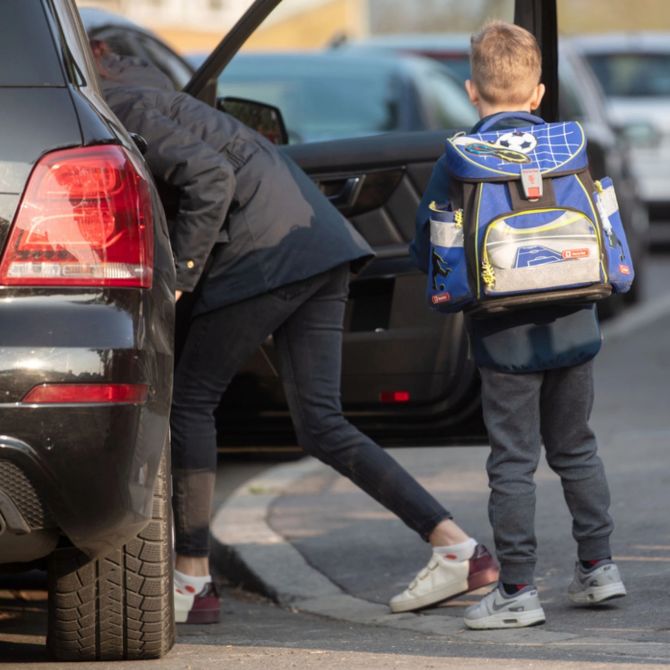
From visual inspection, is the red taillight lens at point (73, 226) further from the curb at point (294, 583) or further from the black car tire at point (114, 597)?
the curb at point (294, 583)

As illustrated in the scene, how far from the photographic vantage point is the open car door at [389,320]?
16.3 feet

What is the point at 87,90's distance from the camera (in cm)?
366

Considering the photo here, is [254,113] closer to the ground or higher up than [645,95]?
higher up

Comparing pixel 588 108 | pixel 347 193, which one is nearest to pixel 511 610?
pixel 347 193

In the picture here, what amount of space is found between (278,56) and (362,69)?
604mm

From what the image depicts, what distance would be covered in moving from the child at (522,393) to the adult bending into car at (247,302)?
36 cm

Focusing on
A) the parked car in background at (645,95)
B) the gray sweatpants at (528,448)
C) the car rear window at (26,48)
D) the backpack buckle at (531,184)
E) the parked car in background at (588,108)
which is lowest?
the parked car in background at (645,95)

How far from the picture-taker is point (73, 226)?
3498mm

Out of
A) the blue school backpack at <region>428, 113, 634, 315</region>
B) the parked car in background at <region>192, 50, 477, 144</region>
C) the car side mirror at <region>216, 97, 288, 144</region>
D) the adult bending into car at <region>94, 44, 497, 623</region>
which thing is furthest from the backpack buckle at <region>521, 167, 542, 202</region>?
the parked car in background at <region>192, 50, 477, 144</region>

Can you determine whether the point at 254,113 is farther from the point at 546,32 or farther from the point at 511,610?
the point at 511,610

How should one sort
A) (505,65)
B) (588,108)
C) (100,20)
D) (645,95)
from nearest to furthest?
(505,65) < (100,20) < (588,108) < (645,95)

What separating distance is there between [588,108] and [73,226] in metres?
8.15

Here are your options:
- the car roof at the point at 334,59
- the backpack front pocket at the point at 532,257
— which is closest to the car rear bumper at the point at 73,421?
the backpack front pocket at the point at 532,257

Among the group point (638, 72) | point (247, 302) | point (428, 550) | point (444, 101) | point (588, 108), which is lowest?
point (638, 72)
